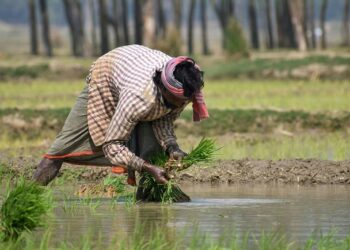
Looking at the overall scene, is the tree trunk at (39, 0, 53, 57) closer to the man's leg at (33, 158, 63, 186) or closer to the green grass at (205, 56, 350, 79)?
the green grass at (205, 56, 350, 79)

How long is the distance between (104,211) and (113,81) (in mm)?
930

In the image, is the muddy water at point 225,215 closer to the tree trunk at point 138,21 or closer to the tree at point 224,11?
the tree trunk at point 138,21

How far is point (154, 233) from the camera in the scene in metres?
7.24

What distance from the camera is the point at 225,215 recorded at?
8.14m

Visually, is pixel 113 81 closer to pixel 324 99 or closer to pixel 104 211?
pixel 104 211

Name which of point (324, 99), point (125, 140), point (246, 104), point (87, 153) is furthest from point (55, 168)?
point (324, 99)

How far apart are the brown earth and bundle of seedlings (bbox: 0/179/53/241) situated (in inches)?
154

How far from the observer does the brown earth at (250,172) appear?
10688 mm

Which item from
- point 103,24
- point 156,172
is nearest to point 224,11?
point 103,24

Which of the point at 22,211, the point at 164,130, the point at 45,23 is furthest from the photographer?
the point at 45,23

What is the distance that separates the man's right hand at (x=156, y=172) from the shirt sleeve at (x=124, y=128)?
0.14 feet

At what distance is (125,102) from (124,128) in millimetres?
193

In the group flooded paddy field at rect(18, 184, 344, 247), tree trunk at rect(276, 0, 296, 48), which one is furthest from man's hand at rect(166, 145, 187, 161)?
tree trunk at rect(276, 0, 296, 48)

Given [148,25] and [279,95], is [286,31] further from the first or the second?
[279,95]
